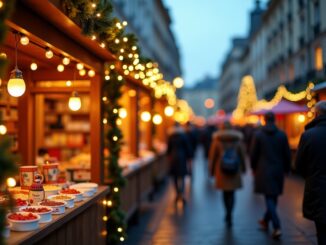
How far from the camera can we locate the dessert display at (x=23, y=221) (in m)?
4.37

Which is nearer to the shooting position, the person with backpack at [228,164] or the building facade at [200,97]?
the person with backpack at [228,164]

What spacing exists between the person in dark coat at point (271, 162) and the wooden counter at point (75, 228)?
9.72 feet

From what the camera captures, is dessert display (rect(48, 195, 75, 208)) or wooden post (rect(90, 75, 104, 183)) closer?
dessert display (rect(48, 195, 75, 208))

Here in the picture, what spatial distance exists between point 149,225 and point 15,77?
594 cm

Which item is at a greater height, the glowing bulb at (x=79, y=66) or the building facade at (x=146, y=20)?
the building facade at (x=146, y=20)

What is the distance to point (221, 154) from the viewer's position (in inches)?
402

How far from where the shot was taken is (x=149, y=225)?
33.7 feet

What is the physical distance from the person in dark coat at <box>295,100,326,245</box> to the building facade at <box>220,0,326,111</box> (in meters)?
7.84

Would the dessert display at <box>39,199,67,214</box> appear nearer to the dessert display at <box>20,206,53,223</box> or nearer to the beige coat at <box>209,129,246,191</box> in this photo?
the dessert display at <box>20,206,53,223</box>

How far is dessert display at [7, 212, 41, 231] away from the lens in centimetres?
437

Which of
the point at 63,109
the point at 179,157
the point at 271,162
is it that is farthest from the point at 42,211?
the point at 63,109

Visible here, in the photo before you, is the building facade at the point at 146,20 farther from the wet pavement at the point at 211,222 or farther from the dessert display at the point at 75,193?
the dessert display at the point at 75,193

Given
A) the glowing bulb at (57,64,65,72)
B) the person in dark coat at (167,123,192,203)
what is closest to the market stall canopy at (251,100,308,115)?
the person in dark coat at (167,123,192,203)

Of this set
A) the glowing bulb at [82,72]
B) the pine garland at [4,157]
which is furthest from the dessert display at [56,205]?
the glowing bulb at [82,72]
